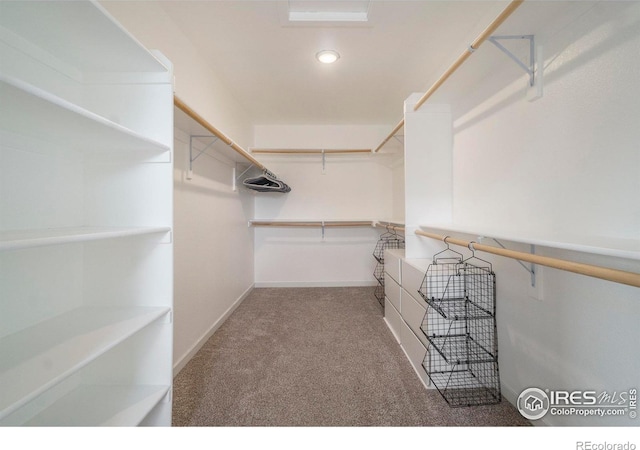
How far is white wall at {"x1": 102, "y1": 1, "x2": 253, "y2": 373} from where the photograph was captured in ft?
4.92

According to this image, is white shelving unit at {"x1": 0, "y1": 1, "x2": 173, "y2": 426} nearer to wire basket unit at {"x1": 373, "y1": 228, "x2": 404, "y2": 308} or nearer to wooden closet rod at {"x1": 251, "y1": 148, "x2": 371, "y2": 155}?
wooden closet rod at {"x1": 251, "y1": 148, "x2": 371, "y2": 155}

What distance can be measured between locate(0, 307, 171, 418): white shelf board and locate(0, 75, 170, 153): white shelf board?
66 cm

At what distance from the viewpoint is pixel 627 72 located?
2.77 feet

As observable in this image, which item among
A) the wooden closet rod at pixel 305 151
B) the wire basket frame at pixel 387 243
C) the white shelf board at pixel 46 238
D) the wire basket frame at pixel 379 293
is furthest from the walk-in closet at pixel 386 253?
the wire basket frame at pixel 387 243

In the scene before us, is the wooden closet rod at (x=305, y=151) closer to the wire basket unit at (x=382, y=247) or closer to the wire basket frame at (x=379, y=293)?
the wire basket unit at (x=382, y=247)

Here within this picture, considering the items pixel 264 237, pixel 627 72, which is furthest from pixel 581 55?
pixel 264 237

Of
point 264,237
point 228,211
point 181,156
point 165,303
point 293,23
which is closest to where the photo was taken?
point 165,303

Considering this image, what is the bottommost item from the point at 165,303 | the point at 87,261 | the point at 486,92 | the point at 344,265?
the point at 344,265

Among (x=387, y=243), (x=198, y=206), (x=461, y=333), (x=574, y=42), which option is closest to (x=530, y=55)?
(x=574, y=42)

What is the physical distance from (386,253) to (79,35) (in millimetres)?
2316

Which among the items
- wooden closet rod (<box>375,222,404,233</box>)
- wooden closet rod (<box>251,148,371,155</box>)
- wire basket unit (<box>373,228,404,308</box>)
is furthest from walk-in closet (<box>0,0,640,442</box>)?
wire basket unit (<box>373,228,404,308</box>)

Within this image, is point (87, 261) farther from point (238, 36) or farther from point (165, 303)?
point (238, 36)

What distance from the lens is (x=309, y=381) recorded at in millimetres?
1527

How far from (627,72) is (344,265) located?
2.99 metres
